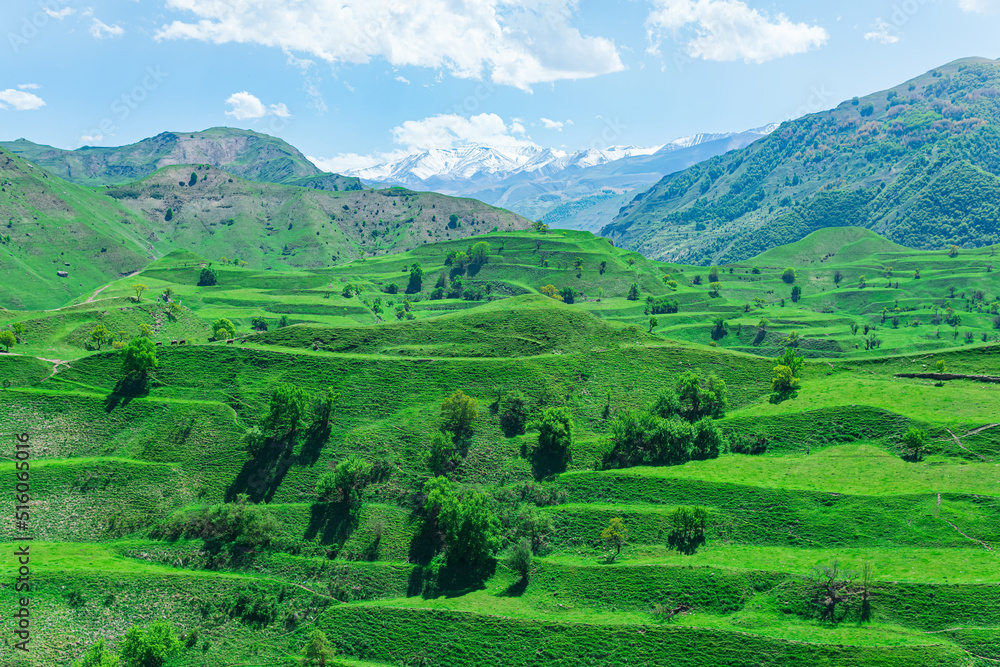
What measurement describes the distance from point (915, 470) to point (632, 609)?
52.6 meters

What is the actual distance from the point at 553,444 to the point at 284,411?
51199 mm

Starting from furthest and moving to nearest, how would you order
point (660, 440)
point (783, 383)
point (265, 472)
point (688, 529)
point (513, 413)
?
point (783, 383), point (513, 413), point (660, 440), point (265, 472), point (688, 529)

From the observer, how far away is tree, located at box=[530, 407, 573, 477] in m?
99.9

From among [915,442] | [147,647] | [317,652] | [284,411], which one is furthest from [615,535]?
[284,411]

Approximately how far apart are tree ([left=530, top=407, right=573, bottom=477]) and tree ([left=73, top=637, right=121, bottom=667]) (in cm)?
6502

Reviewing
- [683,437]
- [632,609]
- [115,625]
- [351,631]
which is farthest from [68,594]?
[683,437]

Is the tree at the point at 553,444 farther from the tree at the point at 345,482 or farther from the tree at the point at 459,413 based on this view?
the tree at the point at 345,482

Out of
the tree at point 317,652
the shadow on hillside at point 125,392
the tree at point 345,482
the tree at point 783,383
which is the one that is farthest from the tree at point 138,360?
the tree at point 783,383

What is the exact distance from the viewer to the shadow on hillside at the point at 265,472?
91.8 meters


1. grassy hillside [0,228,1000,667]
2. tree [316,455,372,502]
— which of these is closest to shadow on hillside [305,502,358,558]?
grassy hillside [0,228,1000,667]

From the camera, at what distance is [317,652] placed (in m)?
66.7

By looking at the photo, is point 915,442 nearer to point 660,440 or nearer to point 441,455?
point 660,440

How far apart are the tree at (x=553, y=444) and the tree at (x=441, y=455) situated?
1580 centimetres

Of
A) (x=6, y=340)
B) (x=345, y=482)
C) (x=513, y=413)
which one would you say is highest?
(x=6, y=340)
